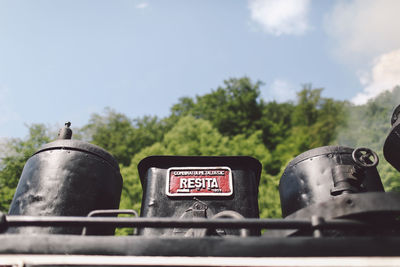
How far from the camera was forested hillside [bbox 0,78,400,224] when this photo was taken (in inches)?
533

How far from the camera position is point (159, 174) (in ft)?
9.05

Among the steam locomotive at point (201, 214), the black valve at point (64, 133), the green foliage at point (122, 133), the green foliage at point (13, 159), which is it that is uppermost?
the green foliage at point (122, 133)

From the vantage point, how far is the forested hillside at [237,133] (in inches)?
533

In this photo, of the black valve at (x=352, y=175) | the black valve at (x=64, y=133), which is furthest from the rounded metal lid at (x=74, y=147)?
the black valve at (x=352, y=175)

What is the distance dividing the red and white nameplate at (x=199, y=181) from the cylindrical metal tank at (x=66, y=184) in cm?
63

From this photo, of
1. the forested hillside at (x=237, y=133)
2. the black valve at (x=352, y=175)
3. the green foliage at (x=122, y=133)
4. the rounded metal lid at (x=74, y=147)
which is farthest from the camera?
the green foliage at (x=122, y=133)

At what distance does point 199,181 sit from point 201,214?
1.09ft

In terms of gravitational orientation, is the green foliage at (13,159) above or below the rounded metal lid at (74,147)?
above

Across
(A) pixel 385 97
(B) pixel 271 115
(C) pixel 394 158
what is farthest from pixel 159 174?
(B) pixel 271 115

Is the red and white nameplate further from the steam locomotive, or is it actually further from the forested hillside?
the forested hillside

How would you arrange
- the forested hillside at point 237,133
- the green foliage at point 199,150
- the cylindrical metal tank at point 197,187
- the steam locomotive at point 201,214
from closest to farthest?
the steam locomotive at point 201,214
the cylindrical metal tank at point 197,187
the green foliage at point 199,150
the forested hillside at point 237,133

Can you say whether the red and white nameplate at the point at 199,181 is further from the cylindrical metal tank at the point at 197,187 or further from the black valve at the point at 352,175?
the black valve at the point at 352,175

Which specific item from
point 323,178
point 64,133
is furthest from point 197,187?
point 64,133

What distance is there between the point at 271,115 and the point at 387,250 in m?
24.2
